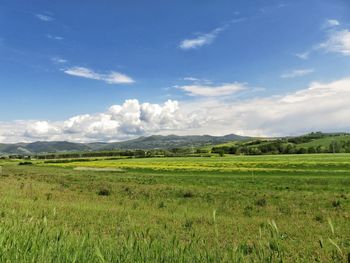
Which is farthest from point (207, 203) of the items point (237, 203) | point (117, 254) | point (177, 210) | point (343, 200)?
point (117, 254)

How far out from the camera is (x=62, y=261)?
12.9 feet

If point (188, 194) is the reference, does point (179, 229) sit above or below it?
above

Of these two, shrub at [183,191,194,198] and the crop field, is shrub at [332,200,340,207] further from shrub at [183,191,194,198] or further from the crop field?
shrub at [183,191,194,198]

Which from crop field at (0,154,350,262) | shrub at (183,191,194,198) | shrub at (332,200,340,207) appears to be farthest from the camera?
shrub at (183,191,194,198)

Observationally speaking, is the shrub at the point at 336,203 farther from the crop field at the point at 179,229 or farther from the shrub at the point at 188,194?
the shrub at the point at 188,194

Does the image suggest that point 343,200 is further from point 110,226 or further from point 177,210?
point 110,226

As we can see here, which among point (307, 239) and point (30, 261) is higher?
point (30, 261)

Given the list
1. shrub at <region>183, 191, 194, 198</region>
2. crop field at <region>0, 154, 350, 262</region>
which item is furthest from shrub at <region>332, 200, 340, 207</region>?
shrub at <region>183, 191, 194, 198</region>

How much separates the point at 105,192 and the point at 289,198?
485 inches

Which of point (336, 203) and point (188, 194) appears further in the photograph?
point (188, 194)

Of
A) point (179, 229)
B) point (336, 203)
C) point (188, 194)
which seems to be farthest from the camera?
point (188, 194)

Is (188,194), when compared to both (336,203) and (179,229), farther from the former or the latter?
(179,229)

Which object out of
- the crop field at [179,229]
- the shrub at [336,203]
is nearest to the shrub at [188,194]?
the crop field at [179,229]

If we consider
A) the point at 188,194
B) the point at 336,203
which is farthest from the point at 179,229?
the point at 188,194
